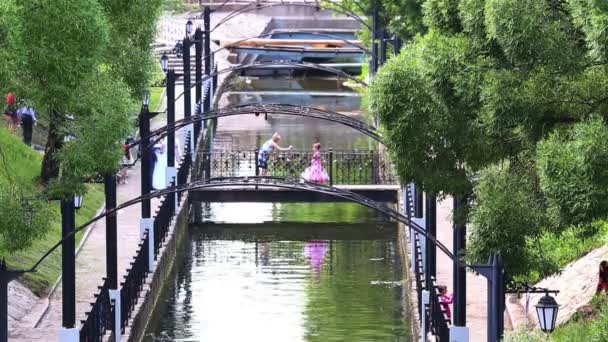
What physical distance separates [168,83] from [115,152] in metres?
13.8

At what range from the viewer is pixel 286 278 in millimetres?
31906

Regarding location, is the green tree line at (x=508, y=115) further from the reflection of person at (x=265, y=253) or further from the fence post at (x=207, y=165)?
the fence post at (x=207, y=165)

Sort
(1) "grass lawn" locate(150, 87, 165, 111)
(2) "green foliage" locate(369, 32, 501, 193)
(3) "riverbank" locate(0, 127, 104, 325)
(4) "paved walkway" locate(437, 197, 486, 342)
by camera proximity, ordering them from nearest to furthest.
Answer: (2) "green foliage" locate(369, 32, 501, 193), (4) "paved walkway" locate(437, 197, 486, 342), (3) "riverbank" locate(0, 127, 104, 325), (1) "grass lawn" locate(150, 87, 165, 111)

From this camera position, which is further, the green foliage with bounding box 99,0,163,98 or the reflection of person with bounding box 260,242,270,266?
the reflection of person with bounding box 260,242,270,266

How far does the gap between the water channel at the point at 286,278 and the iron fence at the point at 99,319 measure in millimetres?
2927

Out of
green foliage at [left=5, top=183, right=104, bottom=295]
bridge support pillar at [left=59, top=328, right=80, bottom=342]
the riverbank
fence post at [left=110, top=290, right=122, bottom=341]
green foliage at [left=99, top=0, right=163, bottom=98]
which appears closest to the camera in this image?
bridge support pillar at [left=59, top=328, right=80, bottom=342]

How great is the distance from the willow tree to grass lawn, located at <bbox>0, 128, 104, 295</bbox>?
6.37 meters

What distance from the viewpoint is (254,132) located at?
164 ft

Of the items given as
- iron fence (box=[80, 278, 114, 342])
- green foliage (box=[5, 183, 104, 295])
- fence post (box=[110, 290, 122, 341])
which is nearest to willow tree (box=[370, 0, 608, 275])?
iron fence (box=[80, 278, 114, 342])

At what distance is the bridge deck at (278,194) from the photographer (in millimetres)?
35375

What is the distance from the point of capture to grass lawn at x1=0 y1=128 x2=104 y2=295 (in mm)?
27489

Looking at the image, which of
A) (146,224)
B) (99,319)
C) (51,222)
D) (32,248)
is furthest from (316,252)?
(99,319)

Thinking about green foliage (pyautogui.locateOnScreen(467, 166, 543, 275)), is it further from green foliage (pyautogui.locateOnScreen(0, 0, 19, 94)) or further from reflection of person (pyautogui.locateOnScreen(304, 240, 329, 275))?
reflection of person (pyautogui.locateOnScreen(304, 240, 329, 275))

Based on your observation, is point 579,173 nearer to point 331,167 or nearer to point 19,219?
point 19,219
